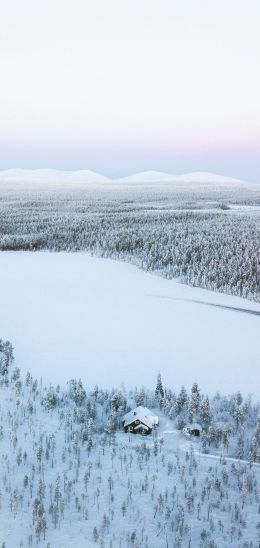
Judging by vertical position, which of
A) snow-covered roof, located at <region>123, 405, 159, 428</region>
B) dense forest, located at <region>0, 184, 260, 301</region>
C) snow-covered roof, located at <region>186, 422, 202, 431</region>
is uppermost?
dense forest, located at <region>0, 184, 260, 301</region>

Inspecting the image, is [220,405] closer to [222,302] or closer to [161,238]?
[222,302]

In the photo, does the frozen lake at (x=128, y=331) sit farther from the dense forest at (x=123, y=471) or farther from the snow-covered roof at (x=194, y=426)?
the snow-covered roof at (x=194, y=426)

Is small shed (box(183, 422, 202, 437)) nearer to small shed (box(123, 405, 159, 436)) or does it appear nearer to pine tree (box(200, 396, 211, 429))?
pine tree (box(200, 396, 211, 429))

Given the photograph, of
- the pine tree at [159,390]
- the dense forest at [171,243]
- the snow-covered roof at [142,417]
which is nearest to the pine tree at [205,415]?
the snow-covered roof at [142,417]

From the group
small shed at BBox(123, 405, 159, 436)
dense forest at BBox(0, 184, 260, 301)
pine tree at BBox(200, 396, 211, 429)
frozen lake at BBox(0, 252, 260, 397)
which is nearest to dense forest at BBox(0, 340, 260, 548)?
pine tree at BBox(200, 396, 211, 429)

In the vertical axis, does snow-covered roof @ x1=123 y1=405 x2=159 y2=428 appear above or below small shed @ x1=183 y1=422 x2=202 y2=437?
above

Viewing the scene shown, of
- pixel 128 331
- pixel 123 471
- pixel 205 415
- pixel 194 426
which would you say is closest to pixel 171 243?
pixel 128 331

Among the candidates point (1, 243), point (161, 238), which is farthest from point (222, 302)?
point (1, 243)

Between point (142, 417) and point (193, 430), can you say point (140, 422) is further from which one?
point (193, 430)
